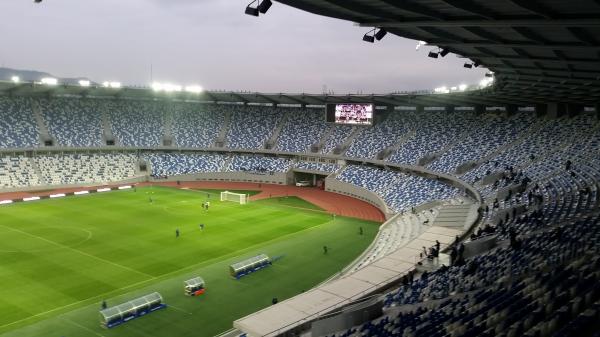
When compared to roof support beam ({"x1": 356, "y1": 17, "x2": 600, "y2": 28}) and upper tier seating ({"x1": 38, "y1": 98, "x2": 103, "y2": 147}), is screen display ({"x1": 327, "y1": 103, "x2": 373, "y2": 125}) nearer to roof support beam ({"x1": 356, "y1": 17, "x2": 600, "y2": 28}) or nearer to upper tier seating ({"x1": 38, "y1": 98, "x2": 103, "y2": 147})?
upper tier seating ({"x1": 38, "y1": 98, "x2": 103, "y2": 147})

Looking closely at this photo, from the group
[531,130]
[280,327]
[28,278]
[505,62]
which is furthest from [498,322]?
[531,130]

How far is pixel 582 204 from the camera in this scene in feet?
80.6

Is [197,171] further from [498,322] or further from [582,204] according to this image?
[498,322]

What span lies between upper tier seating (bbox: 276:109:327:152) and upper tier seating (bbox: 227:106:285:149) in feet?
8.27

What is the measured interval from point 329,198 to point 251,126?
2525 cm

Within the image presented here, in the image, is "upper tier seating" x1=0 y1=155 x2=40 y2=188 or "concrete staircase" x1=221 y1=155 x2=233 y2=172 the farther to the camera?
"concrete staircase" x1=221 y1=155 x2=233 y2=172

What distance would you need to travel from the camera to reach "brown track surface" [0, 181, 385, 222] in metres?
49.8

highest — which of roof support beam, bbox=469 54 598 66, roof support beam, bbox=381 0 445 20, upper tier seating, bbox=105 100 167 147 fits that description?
roof support beam, bbox=381 0 445 20

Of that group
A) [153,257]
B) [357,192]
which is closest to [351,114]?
[357,192]

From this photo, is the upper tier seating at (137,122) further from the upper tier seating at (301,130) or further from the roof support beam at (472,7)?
the roof support beam at (472,7)

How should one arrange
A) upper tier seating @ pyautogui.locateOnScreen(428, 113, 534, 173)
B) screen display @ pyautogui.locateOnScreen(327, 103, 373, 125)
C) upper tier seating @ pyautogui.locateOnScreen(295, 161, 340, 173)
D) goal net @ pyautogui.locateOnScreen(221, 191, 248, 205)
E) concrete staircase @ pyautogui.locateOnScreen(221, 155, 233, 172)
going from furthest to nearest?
1. concrete staircase @ pyautogui.locateOnScreen(221, 155, 233, 172)
2. screen display @ pyautogui.locateOnScreen(327, 103, 373, 125)
3. upper tier seating @ pyautogui.locateOnScreen(295, 161, 340, 173)
4. goal net @ pyautogui.locateOnScreen(221, 191, 248, 205)
5. upper tier seating @ pyautogui.locateOnScreen(428, 113, 534, 173)

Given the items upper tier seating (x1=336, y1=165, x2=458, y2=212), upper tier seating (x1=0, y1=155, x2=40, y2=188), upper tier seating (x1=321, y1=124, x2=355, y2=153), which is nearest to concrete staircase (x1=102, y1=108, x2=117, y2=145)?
upper tier seating (x1=0, y1=155, x2=40, y2=188)

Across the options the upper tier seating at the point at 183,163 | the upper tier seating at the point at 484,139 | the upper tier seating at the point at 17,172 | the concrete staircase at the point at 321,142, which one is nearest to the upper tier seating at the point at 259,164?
the upper tier seating at the point at 183,163

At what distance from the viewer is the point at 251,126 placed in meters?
77.6
